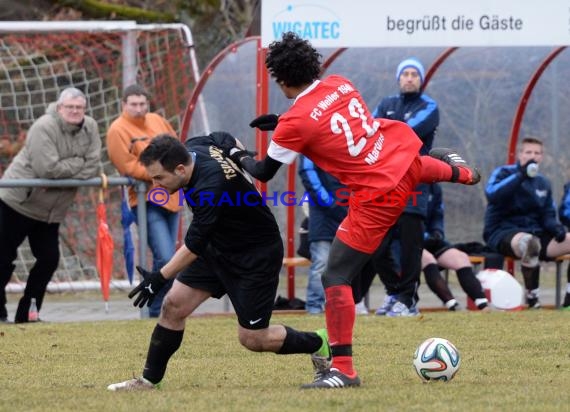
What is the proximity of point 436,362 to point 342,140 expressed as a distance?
134 centimetres

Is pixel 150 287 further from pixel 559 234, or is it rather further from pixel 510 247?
pixel 559 234

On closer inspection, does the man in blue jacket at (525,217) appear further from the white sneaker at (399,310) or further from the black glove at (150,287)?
the black glove at (150,287)

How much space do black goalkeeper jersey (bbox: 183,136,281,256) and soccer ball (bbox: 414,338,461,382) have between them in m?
1.04

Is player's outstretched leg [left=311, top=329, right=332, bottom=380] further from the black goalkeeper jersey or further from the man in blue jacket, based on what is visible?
the man in blue jacket

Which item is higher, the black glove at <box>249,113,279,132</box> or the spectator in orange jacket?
the black glove at <box>249,113,279,132</box>

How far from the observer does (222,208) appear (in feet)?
23.2

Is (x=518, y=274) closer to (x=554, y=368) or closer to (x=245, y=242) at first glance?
(x=554, y=368)

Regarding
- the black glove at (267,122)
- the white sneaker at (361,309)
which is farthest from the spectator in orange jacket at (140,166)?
the black glove at (267,122)

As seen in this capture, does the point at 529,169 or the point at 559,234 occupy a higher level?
the point at 529,169

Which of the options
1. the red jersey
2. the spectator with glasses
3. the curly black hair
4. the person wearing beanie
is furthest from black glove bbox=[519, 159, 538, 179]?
the curly black hair

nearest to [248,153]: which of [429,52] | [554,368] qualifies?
[554,368]

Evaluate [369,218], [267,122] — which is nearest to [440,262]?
[267,122]

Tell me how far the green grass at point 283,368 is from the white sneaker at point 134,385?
0.27 feet

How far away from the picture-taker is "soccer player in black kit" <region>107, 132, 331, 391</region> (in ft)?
22.9
